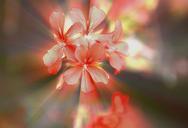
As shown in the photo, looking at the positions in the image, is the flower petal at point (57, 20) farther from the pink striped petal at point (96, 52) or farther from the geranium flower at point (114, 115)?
the geranium flower at point (114, 115)

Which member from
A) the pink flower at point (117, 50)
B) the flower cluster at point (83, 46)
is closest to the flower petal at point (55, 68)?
the flower cluster at point (83, 46)

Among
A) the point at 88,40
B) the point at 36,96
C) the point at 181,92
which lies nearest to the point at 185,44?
the point at 181,92

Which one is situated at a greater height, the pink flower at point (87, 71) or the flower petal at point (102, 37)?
the flower petal at point (102, 37)

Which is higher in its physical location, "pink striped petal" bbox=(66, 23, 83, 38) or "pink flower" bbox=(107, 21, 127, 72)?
"pink striped petal" bbox=(66, 23, 83, 38)

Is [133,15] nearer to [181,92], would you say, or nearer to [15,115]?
[181,92]

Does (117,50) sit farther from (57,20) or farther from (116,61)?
(57,20)

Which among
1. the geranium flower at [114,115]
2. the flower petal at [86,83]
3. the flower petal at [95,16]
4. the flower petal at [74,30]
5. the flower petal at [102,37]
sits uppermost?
the flower petal at [95,16]

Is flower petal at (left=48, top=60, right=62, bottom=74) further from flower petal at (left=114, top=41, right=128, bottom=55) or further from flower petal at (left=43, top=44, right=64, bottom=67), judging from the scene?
flower petal at (left=114, top=41, right=128, bottom=55)

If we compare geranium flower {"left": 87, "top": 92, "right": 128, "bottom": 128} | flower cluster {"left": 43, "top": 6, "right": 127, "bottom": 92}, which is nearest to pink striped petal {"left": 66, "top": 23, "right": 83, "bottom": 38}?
flower cluster {"left": 43, "top": 6, "right": 127, "bottom": 92}

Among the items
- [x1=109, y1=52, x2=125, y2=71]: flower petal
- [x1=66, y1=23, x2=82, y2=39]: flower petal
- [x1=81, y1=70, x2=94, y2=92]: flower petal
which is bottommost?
[x1=81, y1=70, x2=94, y2=92]: flower petal
